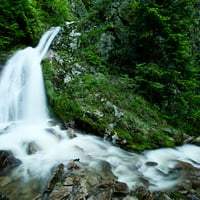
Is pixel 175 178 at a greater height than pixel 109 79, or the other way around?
pixel 109 79

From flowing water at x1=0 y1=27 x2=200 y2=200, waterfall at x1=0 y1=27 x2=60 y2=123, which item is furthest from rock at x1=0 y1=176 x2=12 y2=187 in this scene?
waterfall at x1=0 y1=27 x2=60 y2=123

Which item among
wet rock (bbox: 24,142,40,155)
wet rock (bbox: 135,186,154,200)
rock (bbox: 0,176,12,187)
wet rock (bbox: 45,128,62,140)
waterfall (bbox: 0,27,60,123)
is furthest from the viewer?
waterfall (bbox: 0,27,60,123)

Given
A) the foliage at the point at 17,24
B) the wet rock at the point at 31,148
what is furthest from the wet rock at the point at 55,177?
the foliage at the point at 17,24

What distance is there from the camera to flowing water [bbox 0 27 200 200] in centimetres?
611

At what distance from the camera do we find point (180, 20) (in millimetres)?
10141

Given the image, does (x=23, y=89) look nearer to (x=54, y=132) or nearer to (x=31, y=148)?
(x=54, y=132)

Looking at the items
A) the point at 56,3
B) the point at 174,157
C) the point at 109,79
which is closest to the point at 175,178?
the point at 174,157

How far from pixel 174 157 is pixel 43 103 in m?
4.16

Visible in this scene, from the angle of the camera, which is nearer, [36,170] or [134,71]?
[36,170]

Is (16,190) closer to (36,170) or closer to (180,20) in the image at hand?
(36,170)

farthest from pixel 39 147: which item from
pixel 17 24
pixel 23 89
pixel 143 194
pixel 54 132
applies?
pixel 17 24

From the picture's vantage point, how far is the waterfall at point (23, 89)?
346 inches

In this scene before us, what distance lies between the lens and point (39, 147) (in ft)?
23.5

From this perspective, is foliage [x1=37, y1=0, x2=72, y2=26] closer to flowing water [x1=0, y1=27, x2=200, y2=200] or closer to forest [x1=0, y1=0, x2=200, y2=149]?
forest [x1=0, y1=0, x2=200, y2=149]
